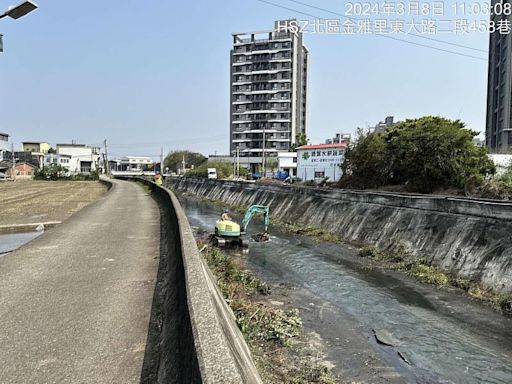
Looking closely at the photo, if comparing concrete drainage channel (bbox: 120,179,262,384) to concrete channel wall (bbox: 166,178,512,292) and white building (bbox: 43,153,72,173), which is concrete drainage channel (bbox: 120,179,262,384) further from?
white building (bbox: 43,153,72,173)

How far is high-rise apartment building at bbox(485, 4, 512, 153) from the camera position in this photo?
6217cm

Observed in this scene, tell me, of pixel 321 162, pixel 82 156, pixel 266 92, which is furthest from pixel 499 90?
pixel 82 156

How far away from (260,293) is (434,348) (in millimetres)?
4348

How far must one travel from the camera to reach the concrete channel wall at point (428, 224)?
35.6ft

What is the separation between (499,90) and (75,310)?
77915 mm

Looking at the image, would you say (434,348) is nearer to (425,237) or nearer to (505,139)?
(425,237)

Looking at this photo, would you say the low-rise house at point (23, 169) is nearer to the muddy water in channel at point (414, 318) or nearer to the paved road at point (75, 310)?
the muddy water in channel at point (414, 318)

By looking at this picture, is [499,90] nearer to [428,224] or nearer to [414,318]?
[428,224]

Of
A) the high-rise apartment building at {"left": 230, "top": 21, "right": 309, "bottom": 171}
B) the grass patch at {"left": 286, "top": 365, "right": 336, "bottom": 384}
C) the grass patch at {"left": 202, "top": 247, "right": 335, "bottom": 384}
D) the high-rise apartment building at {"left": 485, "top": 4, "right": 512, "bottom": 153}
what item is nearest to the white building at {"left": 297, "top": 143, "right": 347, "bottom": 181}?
the high-rise apartment building at {"left": 485, "top": 4, "right": 512, "bottom": 153}

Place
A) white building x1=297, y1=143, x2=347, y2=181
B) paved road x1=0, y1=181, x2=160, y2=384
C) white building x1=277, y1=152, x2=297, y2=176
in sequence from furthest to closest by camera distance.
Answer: white building x1=277, y1=152, x2=297, y2=176, white building x1=297, y1=143, x2=347, y2=181, paved road x1=0, y1=181, x2=160, y2=384

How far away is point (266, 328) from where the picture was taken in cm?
771

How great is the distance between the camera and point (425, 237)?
45.9ft

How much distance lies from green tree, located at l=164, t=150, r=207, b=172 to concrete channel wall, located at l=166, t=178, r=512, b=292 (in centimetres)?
9008

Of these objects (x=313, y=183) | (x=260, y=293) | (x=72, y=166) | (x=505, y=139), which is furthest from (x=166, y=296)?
(x=72, y=166)
